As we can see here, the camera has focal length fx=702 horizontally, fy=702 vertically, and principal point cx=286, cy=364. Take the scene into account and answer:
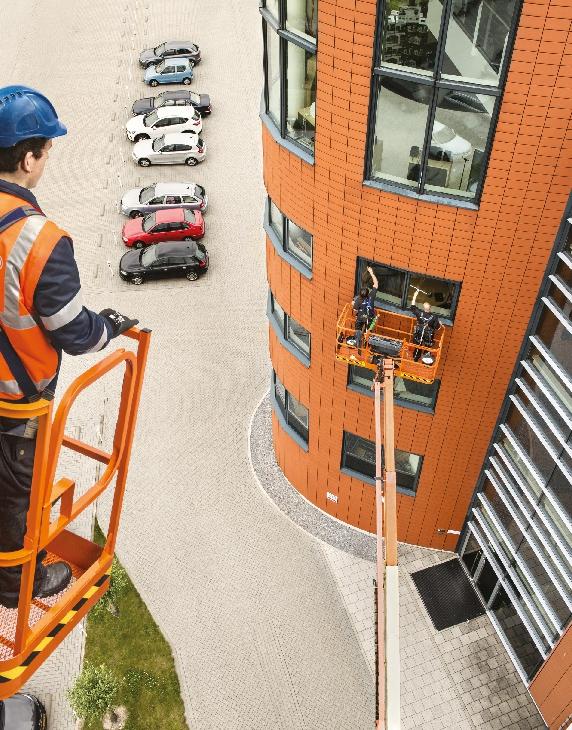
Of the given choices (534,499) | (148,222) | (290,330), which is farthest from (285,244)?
(148,222)

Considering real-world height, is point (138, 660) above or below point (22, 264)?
below

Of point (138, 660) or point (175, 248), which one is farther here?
point (175, 248)

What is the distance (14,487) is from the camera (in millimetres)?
8242

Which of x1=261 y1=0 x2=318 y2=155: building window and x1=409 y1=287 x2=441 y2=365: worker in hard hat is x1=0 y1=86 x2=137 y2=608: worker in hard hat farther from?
x1=409 y1=287 x2=441 y2=365: worker in hard hat

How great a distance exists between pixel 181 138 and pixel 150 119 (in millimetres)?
2611

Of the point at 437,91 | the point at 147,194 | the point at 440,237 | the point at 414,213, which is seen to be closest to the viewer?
the point at 437,91

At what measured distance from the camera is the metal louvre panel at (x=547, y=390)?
44.5 feet

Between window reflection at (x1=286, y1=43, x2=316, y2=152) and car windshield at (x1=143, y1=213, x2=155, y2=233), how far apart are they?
17966 millimetres

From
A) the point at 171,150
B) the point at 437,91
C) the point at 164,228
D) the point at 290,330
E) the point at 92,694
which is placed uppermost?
the point at 437,91

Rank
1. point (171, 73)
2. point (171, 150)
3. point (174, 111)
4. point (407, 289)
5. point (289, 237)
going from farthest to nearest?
1. point (171, 73)
2. point (174, 111)
3. point (171, 150)
4. point (289, 237)
5. point (407, 289)

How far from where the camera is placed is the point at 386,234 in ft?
44.0

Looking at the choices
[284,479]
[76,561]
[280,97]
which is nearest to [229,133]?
[284,479]

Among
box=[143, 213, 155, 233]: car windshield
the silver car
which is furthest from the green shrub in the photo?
the silver car

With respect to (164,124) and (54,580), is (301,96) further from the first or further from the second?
(164,124)
